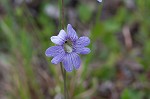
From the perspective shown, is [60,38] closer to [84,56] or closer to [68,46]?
[68,46]

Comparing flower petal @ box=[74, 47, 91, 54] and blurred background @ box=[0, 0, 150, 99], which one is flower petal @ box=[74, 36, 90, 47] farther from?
blurred background @ box=[0, 0, 150, 99]

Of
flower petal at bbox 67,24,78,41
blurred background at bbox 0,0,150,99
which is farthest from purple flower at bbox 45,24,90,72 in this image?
blurred background at bbox 0,0,150,99

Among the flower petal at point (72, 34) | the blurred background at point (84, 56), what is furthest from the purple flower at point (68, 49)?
the blurred background at point (84, 56)

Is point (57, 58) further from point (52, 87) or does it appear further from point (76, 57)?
point (52, 87)

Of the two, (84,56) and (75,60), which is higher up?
(84,56)

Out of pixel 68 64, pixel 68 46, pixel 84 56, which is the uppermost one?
pixel 84 56

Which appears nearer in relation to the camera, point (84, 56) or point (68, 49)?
point (68, 49)

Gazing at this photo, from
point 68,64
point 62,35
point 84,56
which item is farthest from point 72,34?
point 84,56
